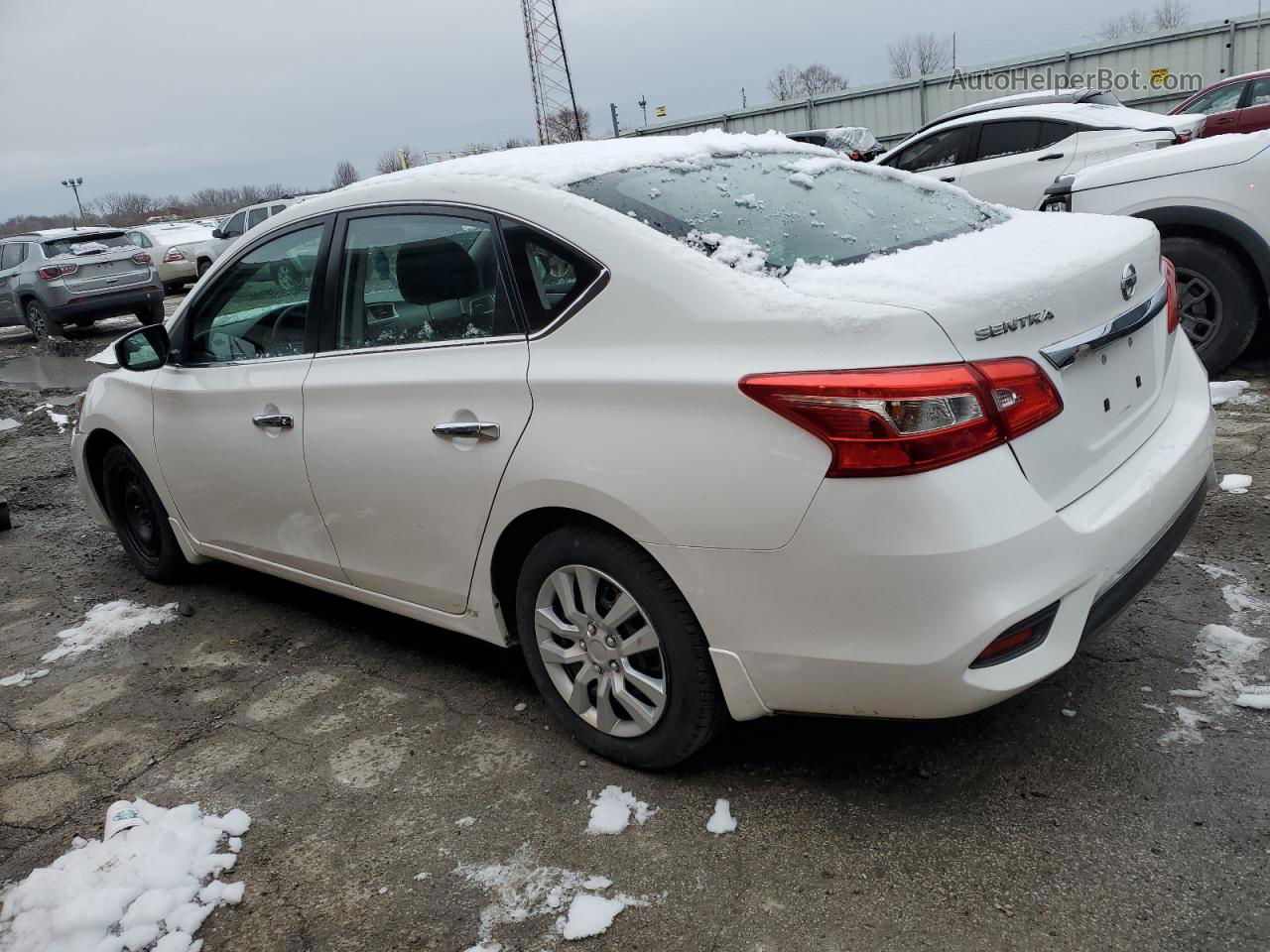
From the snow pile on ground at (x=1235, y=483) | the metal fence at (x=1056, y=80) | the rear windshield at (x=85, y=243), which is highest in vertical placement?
the metal fence at (x=1056, y=80)

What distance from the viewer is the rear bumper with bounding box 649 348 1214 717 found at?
211cm

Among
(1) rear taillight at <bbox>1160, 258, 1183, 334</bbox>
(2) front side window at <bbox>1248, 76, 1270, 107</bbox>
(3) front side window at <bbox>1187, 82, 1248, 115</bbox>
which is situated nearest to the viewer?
(1) rear taillight at <bbox>1160, 258, 1183, 334</bbox>

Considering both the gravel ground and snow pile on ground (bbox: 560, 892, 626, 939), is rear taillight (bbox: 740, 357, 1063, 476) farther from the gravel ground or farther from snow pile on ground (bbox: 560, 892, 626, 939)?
snow pile on ground (bbox: 560, 892, 626, 939)

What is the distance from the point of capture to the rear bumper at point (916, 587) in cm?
211

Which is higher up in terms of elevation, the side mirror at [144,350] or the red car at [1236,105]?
the red car at [1236,105]

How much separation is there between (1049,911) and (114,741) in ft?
9.27

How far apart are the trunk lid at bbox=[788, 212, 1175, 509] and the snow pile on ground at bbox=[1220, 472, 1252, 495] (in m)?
1.77

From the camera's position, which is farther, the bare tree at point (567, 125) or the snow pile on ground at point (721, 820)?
the bare tree at point (567, 125)

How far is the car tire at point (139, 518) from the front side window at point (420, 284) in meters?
1.71

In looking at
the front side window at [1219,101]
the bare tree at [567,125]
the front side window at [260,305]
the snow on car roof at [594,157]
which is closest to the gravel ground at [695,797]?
the front side window at [260,305]

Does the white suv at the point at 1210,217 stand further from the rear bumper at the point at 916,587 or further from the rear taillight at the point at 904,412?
the rear taillight at the point at 904,412

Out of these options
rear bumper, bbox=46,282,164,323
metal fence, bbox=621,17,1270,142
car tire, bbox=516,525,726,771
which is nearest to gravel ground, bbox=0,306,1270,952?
car tire, bbox=516,525,726,771

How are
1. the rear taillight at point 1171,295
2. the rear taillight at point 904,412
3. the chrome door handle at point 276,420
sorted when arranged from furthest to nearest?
the chrome door handle at point 276,420 < the rear taillight at point 1171,295 < the rear taillight at point 904,412

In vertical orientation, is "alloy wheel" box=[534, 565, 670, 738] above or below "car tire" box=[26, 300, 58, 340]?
below
